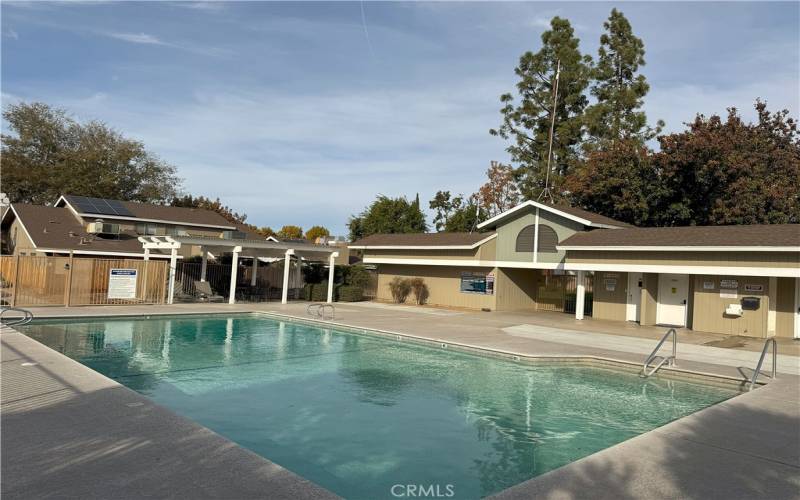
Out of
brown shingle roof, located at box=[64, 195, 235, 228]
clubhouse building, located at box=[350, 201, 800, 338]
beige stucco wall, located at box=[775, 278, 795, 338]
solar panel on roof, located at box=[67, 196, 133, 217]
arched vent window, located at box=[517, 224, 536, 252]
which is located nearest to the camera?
beige stucco wall, located at box=[775, 278, 795, 338]

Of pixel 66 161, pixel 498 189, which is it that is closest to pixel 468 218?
pixel 498 189

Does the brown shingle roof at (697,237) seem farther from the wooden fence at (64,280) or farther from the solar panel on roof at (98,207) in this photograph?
the solar panel on roof at (98,207)

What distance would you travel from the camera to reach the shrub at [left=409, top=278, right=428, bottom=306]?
3231 cm

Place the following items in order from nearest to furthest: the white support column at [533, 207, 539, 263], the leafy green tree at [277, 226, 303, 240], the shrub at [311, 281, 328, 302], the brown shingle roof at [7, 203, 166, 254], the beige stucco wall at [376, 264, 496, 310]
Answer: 1. the white support column at [533, 207, 539, 263]
2. the beige stucco wall at [376, 264, 496, 310]
3. the brown shingle roof at [7, 203, 166, 254]
4. the shrub at [311, 281, 328, 302]
5. the leafy green tree at [277, 226, 303, 240]

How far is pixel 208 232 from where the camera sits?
38.6 metres

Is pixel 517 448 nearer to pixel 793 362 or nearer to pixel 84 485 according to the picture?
pixel 84 485

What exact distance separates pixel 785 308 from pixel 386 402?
1625 cm

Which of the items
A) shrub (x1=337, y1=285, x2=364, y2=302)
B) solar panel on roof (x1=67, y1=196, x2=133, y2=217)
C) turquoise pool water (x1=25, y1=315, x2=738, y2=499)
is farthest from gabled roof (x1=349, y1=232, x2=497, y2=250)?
solar panel on roof (x1=67, y1=196, x2=133, y2=217)

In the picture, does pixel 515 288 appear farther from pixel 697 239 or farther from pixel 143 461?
pixel 143 461

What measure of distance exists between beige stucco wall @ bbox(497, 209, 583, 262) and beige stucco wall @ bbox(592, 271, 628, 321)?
83.9 inches

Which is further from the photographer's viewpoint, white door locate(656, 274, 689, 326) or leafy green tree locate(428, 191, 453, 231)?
leafy green tree locate(428, 191, 453, 231)

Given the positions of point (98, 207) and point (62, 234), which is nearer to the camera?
point (62, 234)

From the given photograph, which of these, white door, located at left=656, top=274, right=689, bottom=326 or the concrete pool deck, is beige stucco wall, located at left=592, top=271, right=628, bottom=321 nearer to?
white door, located at left=656, top=274, right=689, bottom=326

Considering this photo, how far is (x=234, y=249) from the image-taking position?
25875mm
